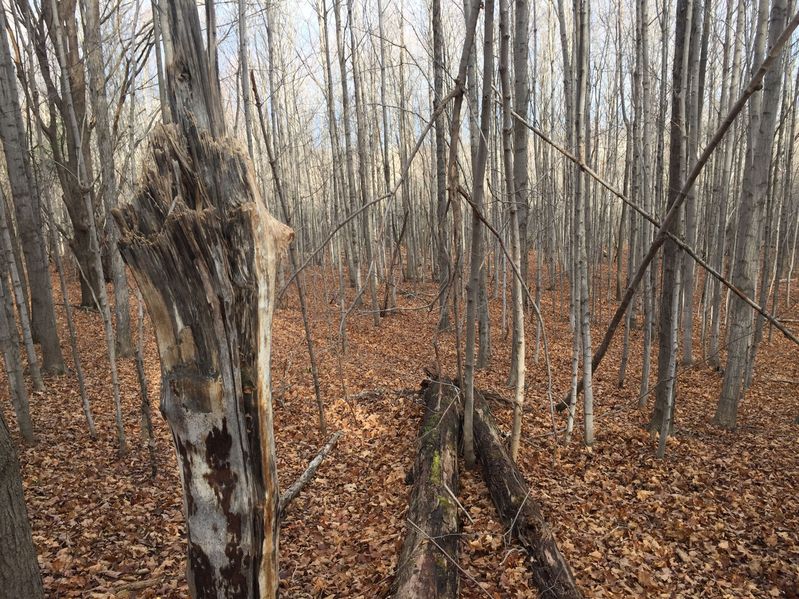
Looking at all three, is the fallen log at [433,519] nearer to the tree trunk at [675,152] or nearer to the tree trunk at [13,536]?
the tree trunk at [13,536]

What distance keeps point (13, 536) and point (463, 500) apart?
340cm

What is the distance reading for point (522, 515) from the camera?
11.9 feet

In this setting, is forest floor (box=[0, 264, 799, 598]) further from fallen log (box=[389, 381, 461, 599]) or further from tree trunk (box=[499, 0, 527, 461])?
tree trunk (box=[499, 0, 527, 461])

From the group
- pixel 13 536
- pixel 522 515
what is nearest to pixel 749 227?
pixel 522 515

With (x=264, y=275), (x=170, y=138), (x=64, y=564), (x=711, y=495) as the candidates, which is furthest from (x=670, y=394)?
(x=64, y=564)

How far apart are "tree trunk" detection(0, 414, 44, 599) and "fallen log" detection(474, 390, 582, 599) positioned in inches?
104

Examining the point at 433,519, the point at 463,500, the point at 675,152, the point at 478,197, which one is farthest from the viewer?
the point at 675,152

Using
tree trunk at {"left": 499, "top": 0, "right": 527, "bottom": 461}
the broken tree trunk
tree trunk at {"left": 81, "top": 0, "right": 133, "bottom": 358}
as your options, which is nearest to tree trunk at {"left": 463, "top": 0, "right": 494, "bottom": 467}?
tree trunk at {"left": 499, "top": 0, "right": 527, "bottom": 461}

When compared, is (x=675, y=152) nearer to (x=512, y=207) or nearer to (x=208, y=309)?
(x=512, y=207)

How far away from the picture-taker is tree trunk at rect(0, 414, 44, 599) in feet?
6.94

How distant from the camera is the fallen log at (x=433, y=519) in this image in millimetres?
3047

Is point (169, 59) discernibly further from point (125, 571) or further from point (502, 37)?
point (125, 571)

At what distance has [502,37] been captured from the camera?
3.44 metres

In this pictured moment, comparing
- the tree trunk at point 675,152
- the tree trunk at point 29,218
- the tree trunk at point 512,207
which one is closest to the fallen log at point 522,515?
the tree trunk at point 512,207
